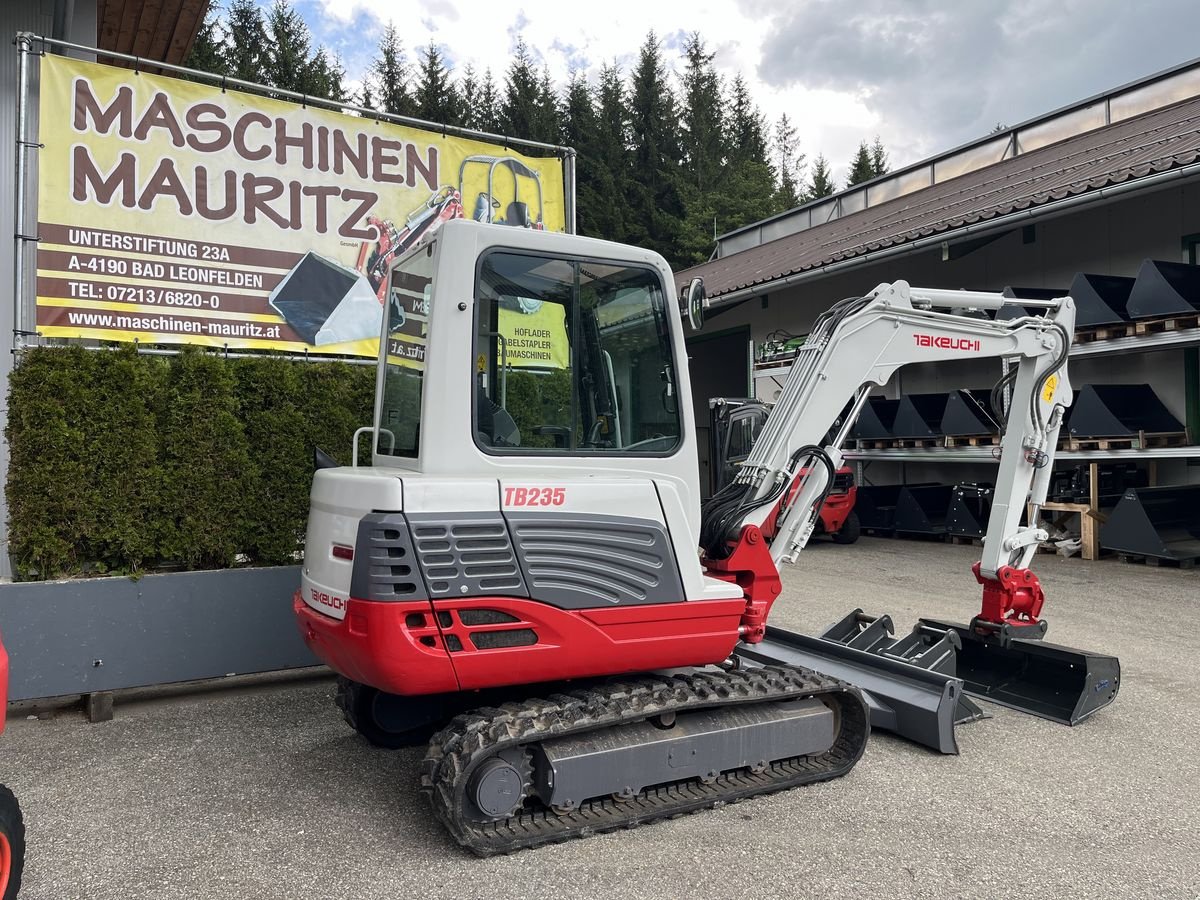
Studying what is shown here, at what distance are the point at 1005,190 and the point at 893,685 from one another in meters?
11.3

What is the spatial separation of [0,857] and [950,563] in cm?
1082

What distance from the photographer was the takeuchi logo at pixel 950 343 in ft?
16.9

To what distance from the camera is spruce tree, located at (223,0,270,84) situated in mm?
33500

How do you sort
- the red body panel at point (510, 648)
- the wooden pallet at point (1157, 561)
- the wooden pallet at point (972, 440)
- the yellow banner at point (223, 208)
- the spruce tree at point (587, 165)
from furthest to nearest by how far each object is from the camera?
1. the spruce tree at point (587, 165)
2. the wooden pallet at point (972, 440)
3. the wooden pallet at point (1157, 561)
4. the yellow banner at point (223, 208)
5. the red body panel at point (510, 648)

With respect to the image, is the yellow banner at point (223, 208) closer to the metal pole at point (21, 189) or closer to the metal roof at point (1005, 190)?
the metal pole at point (21, 189)

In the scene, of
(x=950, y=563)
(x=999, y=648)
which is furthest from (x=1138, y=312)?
(x=999, y=648)

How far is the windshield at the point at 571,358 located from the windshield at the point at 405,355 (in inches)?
12.7

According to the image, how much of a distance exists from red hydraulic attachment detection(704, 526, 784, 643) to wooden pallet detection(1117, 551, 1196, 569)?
811cm

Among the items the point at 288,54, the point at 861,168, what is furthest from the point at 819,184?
the point at 288,54

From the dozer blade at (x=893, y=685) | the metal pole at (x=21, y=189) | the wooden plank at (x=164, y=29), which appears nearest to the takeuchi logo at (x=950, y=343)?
the dozer blade at (x=893, y=685)

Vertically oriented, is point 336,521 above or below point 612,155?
below

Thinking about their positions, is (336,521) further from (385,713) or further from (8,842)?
(8,842)

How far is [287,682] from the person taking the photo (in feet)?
20.2

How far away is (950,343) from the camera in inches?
207
